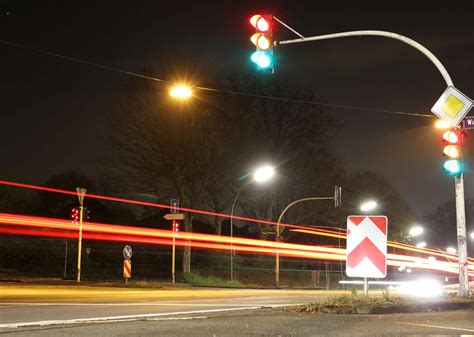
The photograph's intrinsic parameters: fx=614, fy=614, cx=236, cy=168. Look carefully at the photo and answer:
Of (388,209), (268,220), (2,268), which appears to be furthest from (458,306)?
(388,209)

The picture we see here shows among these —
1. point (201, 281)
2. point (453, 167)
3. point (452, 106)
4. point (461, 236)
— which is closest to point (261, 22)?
point (452, 106)

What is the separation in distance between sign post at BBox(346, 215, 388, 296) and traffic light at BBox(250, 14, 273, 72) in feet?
11.8

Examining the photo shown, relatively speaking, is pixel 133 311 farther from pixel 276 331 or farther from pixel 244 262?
pixel 244 262

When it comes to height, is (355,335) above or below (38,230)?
below

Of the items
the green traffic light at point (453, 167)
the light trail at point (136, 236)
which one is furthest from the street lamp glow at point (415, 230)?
the green traffic light at point (453, 167)

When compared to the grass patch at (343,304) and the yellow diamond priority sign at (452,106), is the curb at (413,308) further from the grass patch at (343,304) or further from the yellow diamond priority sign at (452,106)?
the yellow diamond priority sign at (452,106)

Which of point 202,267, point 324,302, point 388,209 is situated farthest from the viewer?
point 388,209

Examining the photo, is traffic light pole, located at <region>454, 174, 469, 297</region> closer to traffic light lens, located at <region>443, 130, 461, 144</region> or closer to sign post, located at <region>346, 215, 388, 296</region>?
traffic light lens, located at <region>443, 130, 461, 144</region>

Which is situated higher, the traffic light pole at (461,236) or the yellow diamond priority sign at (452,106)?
the yellow diamond priority sign at (452,106)

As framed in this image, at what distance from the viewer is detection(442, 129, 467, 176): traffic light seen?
13297mm

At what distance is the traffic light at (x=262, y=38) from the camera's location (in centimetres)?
1230

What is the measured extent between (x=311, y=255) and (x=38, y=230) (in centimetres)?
2416

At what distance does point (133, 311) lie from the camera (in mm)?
12844

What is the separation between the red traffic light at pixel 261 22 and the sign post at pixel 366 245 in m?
4.13
